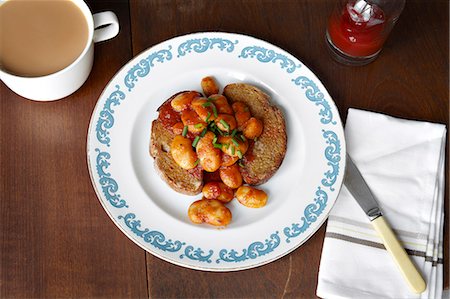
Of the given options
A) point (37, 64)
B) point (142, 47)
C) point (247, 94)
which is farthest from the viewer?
point (142, 47)

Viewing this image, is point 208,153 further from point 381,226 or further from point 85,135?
point 381,226

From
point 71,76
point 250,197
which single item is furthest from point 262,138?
point 71,76

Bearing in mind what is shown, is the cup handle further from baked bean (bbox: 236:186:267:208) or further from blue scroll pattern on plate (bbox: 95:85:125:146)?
baked bean (bbox: 236:186:267:208)

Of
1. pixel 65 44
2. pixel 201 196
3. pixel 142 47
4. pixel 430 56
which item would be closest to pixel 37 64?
pixel 65 44

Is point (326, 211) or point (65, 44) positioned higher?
point (65, 44)

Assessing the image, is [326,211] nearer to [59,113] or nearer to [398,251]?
[398,251]

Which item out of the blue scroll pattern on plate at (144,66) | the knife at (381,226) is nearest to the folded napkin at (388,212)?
the knife at (381,226)

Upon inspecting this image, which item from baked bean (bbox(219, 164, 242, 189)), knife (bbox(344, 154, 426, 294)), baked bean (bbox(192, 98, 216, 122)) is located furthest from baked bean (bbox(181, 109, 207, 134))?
knife (bbox(344, 154, 426, 294))
